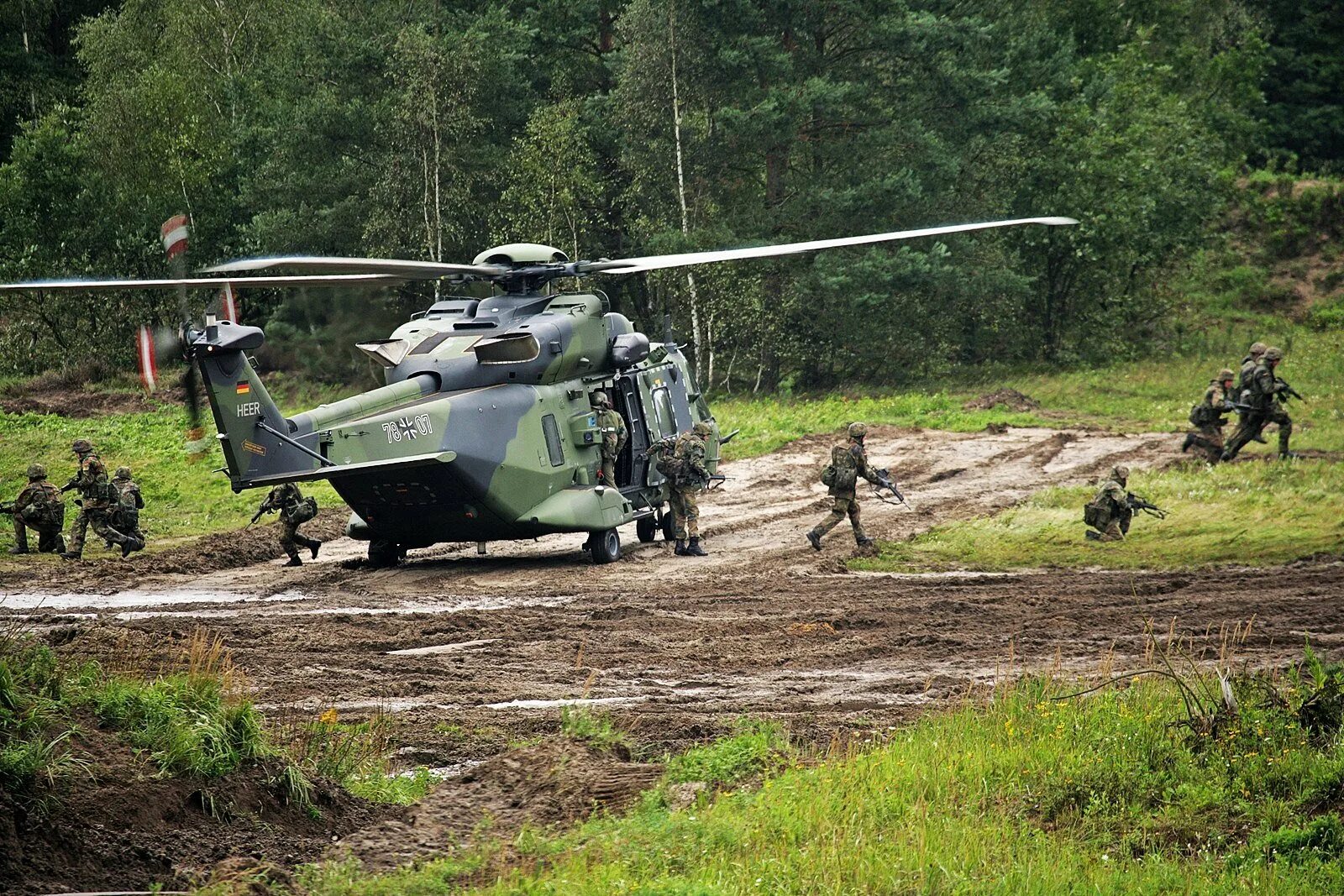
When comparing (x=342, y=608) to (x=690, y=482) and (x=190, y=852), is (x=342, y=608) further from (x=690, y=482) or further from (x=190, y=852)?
(x=190, y=852)

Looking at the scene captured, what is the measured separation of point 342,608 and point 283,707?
4505 millimetres

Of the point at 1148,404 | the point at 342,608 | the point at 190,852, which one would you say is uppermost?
the point at 190,852

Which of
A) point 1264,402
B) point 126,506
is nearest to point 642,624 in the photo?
point 126,506

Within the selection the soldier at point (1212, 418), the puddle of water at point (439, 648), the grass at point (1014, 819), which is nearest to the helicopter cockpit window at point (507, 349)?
the puddle of water at point (439, 648)

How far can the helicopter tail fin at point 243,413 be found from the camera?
45.1 feet

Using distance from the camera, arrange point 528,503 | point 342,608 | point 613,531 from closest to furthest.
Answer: point 342,608 → point 528,503 → point 613,531

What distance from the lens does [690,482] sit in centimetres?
1712

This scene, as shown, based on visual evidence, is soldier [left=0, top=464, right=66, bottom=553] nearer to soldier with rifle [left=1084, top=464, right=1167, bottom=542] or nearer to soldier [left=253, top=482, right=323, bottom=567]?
soldier [left=253, top=482, right=323, bottom=567]

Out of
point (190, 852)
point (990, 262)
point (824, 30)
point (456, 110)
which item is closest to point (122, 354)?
point (456, 110)

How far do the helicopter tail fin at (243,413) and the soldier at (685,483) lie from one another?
450cm

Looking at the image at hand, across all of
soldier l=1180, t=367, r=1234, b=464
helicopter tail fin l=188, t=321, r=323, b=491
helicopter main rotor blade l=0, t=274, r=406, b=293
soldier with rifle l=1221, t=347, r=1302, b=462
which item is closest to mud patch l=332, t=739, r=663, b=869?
helicopter main rotor blade l=0, t=274, r=406, b=293

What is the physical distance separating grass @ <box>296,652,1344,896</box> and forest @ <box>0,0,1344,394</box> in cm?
2434

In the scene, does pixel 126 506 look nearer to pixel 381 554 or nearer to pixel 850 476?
pixel 381 554

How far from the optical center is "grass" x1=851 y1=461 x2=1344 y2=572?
14961 mm
